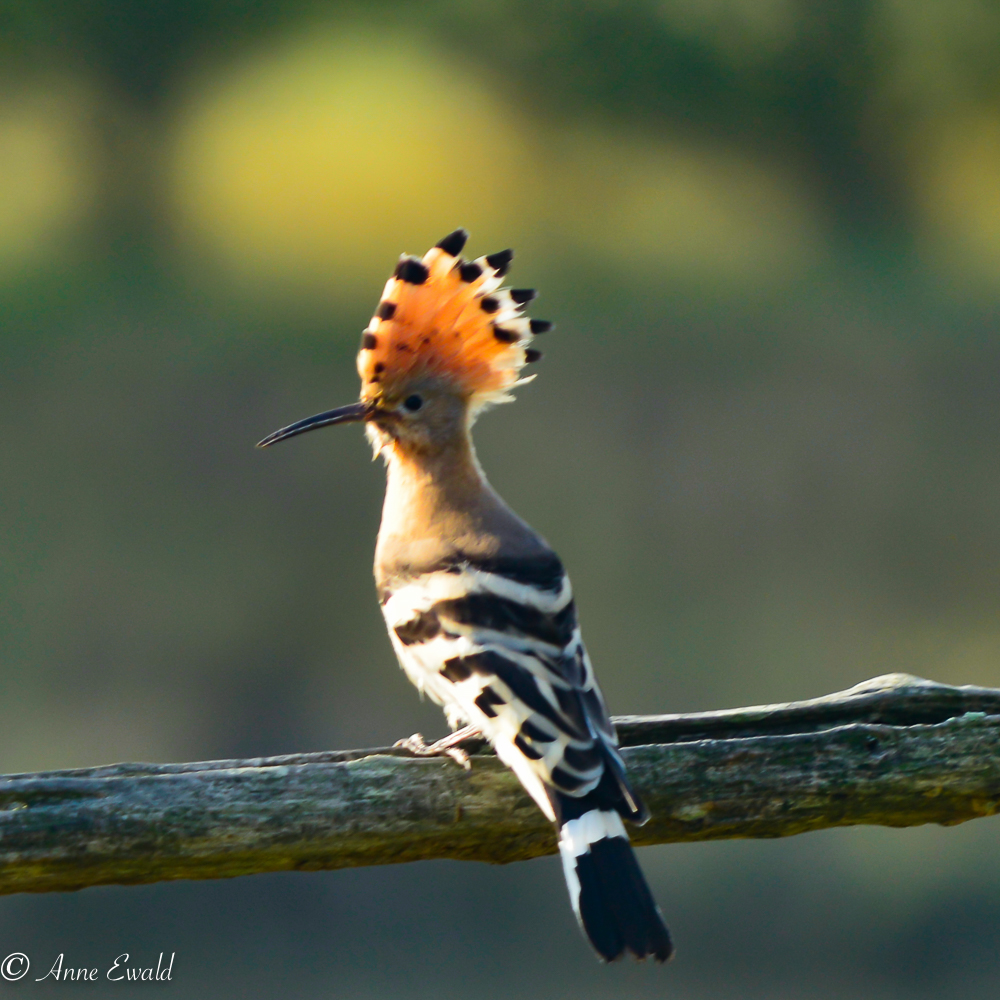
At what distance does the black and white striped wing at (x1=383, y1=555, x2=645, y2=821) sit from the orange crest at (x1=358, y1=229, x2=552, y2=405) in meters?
0.25

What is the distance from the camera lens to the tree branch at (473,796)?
0.99 meters

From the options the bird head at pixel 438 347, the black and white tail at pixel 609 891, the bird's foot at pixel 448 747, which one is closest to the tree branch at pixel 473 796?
the bird's foot at pixel 448 747

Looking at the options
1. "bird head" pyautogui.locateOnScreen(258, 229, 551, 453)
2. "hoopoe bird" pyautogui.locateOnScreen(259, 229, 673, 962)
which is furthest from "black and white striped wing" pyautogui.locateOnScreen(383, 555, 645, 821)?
"bird head" pyautogui.locateOnScreen(258, 229, 551, 453)

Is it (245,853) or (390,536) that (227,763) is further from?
(390,536)

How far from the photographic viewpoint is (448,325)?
1312 mm

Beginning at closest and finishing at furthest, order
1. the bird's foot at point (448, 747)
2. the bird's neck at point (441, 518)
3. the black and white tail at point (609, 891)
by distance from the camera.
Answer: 1. the black and white tail at point (609, 891)
2. the bird's foot at point (448, 747)
3. the bird's neck at point (441, 518)

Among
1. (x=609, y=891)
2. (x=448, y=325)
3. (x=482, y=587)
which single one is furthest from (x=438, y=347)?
(x=609, y=891)

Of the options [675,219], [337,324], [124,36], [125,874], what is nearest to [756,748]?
[125,874]

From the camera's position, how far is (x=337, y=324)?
11.6ft

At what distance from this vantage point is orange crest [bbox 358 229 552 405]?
4.26 ft

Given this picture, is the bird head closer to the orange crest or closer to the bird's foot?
the orange crest

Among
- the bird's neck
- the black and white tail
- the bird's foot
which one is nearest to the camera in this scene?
the black and white tail

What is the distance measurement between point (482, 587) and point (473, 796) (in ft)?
0.67

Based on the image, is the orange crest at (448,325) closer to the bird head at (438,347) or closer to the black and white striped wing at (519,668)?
the bird head at (438,347)
